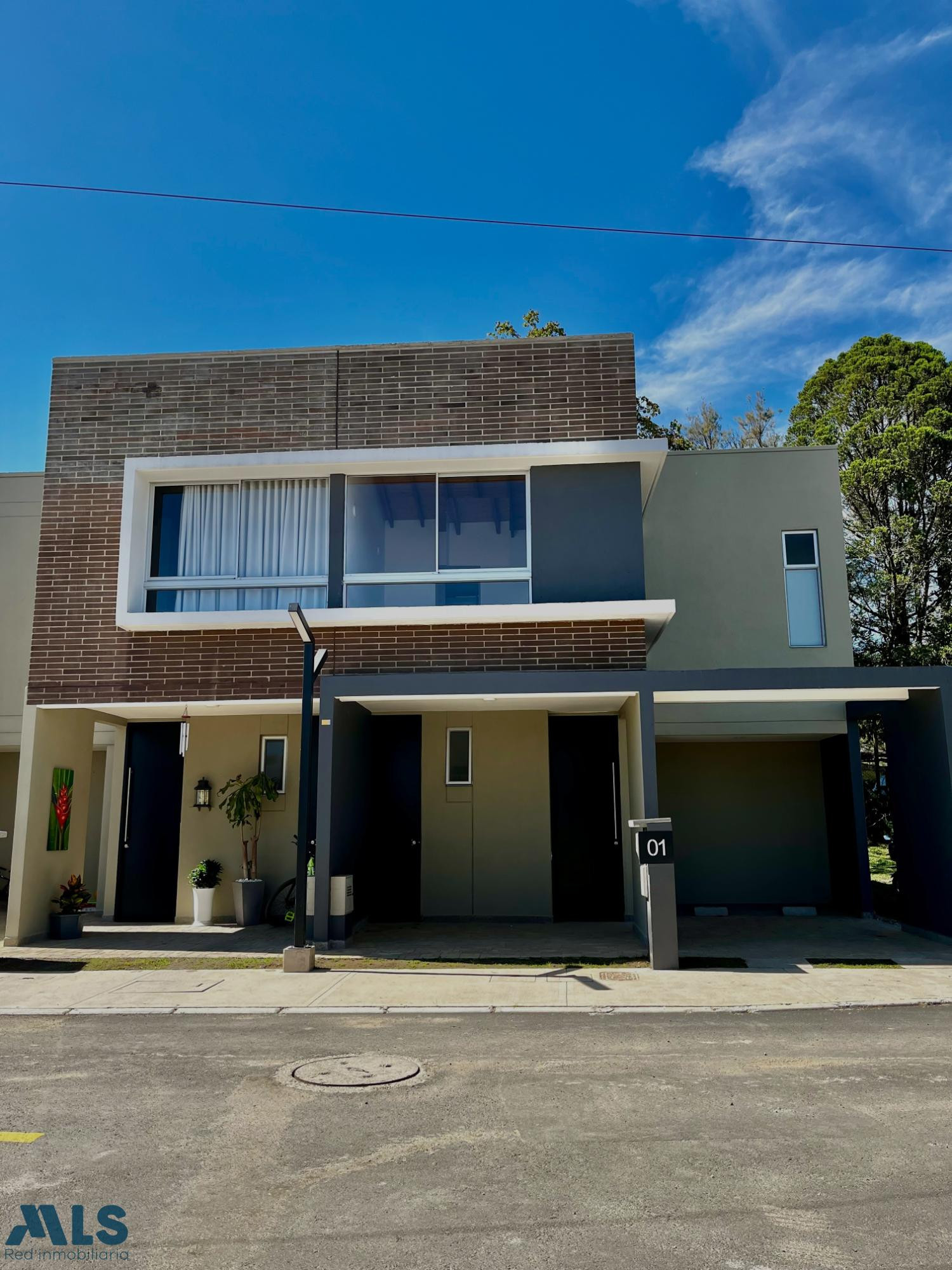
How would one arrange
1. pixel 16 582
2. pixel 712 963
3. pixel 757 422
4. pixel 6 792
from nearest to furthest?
1. pixel 712 963
2. pixel 16 582
3. pixel 6 792
4. pixel 757 422

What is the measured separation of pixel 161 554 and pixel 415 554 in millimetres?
3342

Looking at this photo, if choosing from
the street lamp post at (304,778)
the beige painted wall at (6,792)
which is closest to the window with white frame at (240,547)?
the street lamp post at (304,778)

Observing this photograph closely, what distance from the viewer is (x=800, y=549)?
50.5 ft

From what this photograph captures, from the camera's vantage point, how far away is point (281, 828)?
13680 mm

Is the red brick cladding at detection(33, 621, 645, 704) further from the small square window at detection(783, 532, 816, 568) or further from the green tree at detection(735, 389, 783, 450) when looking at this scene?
the green tree at detection(735, 389, 783, 450)

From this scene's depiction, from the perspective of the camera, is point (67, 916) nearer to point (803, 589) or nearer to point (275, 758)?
point (275, 758)

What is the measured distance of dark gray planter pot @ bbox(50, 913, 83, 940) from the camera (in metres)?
11.8

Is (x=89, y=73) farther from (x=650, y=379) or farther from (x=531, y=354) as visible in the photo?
(x=650, y=379)

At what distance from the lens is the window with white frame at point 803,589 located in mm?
15148

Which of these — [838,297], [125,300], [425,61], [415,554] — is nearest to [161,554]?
[415,554]

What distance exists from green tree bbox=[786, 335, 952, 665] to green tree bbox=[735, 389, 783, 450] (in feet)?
26.5

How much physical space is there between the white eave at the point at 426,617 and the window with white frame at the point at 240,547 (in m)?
0.40

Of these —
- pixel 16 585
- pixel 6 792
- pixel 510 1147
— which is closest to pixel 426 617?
pixel 510 1147

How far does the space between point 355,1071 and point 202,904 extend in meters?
7.85
